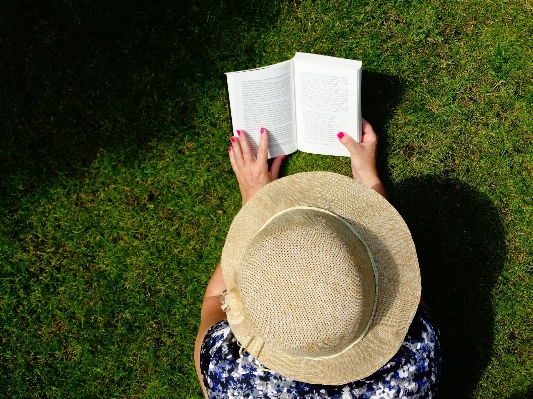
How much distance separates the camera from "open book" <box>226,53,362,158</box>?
297cm

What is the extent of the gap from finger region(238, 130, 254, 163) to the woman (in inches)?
35.8

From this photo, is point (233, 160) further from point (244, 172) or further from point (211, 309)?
point (211, 309)

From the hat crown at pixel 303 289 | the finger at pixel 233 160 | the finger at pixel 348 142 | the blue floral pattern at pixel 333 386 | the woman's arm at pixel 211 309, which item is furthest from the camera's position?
the finger at pixel 233 160

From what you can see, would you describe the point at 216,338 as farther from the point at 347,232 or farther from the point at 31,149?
the point at 31,149

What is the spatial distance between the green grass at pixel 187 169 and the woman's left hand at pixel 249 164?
14 centimetres

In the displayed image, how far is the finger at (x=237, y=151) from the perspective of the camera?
316 cm

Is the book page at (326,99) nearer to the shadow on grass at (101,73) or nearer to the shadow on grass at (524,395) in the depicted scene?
the shadow on grass at (101,73)

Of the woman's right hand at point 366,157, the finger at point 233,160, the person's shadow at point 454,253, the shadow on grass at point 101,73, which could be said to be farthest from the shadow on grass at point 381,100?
the finger at point 233,160

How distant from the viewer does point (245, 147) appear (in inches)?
124

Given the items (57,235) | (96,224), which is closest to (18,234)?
(57,235)

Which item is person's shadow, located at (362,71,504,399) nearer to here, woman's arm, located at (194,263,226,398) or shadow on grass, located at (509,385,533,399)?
shadow on grass, located at (509,385,533,399)

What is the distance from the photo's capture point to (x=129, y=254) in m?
3.37

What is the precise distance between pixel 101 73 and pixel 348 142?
158cm

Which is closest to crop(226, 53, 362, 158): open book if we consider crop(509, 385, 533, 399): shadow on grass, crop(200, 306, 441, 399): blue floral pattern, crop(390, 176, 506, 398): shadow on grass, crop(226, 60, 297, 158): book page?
Result: crop(226, 60, 297, 158): book page
